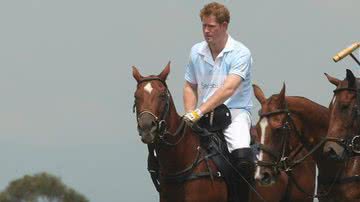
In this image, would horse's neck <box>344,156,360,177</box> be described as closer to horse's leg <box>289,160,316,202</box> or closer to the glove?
horse's leg <box>289,160,316,202</box>

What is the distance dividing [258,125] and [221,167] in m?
1.16

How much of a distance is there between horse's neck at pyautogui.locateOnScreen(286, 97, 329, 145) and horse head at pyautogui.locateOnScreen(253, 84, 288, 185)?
0.35m

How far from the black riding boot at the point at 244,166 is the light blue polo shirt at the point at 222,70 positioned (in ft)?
2.63

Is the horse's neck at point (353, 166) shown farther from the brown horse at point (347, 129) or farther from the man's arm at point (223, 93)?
the man's arm at point (223, 93)

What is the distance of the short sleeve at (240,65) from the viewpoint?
1933cm

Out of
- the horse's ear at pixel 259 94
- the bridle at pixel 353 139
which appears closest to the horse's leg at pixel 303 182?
the horse's ear at pixel 259 94

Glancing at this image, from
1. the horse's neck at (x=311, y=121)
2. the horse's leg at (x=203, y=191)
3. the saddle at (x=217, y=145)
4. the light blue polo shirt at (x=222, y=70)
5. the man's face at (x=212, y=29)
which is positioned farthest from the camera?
the horse's neck at (x=311, y=121)

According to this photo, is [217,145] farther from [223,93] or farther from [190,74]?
[190,74]

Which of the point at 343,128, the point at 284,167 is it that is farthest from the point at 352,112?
the point at 284,167

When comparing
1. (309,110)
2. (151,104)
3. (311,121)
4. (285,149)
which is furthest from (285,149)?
(151,104)

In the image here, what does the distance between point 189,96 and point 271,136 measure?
4.69ft

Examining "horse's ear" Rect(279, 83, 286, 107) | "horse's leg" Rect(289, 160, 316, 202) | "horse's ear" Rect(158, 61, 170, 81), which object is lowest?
"horse's leg" Rect(289, 160, 316, 202)

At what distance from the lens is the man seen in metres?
19.1

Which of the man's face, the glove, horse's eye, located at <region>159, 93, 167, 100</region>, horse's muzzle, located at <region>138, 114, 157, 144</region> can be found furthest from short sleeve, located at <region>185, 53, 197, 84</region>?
horse's muzzle, located at <region>138, 114, 157, 144</region>
